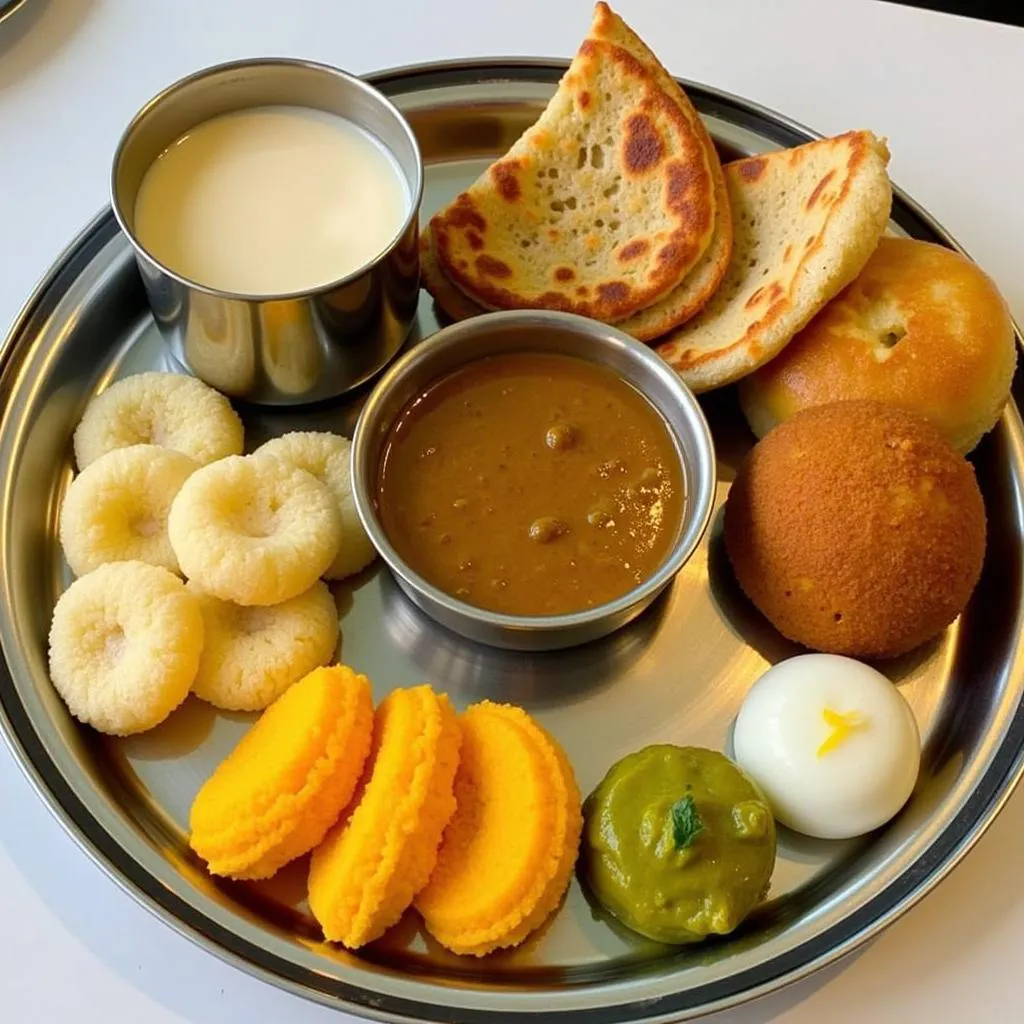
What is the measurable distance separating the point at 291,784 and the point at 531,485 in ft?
1.67

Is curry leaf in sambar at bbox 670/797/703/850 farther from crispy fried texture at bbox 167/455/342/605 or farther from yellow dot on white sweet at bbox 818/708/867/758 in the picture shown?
crispy fried texture at bbox 167/455/342/605

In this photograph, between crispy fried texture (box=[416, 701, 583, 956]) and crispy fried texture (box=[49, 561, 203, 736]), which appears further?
crispy fried texture (box=[49, 561, 203, 736])

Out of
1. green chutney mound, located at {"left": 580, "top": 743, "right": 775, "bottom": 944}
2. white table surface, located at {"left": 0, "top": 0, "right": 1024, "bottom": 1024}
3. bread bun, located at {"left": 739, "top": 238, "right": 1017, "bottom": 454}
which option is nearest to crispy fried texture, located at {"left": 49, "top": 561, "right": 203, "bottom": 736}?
green chutney mound, located at {"left": 580, "top": 743, "right": 775, "bottom": 944}

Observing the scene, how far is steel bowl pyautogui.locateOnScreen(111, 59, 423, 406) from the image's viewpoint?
1561 millimetres

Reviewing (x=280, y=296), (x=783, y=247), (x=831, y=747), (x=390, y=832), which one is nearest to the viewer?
(x=390, y=832)

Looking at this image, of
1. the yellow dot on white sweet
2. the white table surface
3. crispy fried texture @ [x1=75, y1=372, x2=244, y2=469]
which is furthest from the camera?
the white table surface

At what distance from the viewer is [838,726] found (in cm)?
141

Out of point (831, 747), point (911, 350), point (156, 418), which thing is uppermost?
point (156, 418)

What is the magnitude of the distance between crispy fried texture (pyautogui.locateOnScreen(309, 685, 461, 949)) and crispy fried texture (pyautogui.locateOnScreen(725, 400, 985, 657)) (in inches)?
20.0

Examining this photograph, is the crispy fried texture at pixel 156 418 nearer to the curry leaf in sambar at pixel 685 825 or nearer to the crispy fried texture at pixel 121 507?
the crispy fried texture at pixel 121 507

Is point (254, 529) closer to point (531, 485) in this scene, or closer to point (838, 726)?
point (531, 485)

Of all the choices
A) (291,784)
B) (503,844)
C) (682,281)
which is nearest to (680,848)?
(503,844)

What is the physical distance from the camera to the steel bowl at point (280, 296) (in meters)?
1.56

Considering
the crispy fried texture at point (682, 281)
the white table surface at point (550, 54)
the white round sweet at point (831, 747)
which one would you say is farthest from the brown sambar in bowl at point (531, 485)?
the white table surface at point (550, 54)
